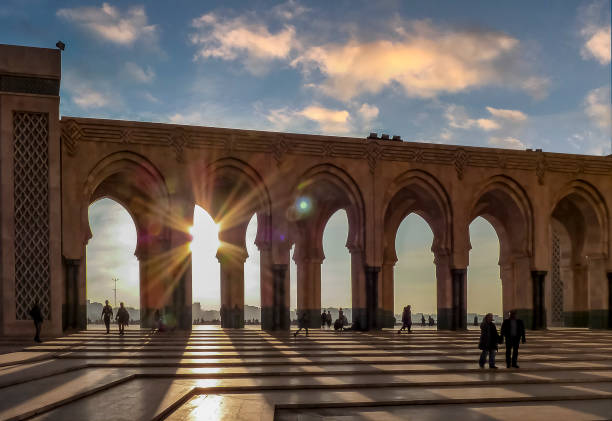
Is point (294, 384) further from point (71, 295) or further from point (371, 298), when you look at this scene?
point (371, 298)

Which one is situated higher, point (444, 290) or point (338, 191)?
point (338, 191)

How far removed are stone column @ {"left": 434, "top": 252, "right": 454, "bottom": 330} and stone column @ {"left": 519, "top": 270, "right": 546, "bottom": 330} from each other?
2.82 meters

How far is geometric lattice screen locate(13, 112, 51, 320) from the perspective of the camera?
16.0 metres

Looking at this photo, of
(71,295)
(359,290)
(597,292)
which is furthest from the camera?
(597,292)

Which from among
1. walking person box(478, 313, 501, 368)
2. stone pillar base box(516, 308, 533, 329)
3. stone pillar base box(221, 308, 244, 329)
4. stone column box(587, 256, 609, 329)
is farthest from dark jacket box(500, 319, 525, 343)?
stone column box(587, 256, 609, 329)

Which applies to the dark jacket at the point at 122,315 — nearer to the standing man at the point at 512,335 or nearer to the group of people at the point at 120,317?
the group of people at the point at 120,317

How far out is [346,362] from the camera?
10305mm

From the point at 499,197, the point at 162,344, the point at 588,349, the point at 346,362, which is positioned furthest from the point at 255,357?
the point at 499,197

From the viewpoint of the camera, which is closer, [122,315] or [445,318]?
[122,315]

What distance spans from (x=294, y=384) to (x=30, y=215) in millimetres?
10897

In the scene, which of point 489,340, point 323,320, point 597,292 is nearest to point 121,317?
point 323,320

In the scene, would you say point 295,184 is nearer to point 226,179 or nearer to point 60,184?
point 226,179

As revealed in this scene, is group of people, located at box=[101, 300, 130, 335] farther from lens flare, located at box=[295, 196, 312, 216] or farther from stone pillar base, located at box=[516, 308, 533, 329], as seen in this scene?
stone pillar base, located at box=[516, 308, 533, 329]

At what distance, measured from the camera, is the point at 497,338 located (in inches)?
392
